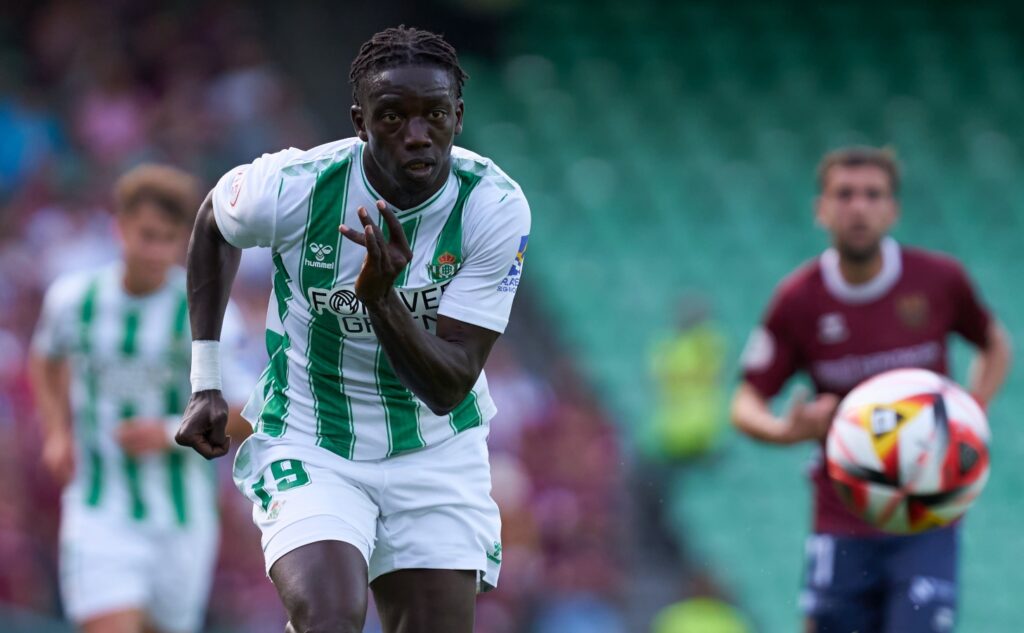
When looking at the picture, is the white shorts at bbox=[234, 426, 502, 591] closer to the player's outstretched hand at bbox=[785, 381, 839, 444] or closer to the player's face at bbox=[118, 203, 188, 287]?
the player's outstretched hand at bbox=[785, 381, 839, 444]

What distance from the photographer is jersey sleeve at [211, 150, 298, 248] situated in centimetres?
448

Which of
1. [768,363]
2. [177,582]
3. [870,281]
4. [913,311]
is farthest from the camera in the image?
[177,582]

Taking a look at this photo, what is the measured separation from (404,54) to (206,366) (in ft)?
3.55

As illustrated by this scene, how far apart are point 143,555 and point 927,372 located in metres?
3.27

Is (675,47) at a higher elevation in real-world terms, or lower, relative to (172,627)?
higher

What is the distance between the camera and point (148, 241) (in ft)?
23.1

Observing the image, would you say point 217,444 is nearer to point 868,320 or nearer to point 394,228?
point 394,228

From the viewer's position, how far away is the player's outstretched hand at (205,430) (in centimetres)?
446

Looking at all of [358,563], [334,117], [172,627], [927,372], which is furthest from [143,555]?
[334,117]

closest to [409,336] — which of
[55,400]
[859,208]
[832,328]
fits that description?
[832,328]

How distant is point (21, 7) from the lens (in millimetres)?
13805

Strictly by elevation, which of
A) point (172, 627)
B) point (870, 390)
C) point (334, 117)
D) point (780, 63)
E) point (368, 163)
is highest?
point (780, 63)

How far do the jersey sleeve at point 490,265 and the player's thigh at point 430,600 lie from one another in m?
0.73

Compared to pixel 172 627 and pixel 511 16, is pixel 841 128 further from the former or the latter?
pixel 172 627
